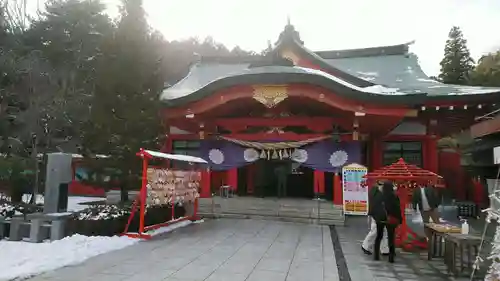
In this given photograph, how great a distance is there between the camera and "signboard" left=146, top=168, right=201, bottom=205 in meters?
9.08

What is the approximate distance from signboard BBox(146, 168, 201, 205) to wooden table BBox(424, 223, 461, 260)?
240 inches

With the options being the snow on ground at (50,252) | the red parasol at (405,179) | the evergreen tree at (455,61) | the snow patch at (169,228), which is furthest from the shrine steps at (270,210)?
the evergreen tree at (455,61)

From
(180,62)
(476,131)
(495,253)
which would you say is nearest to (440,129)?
(476,131)

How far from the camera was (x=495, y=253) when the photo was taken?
3492 mm

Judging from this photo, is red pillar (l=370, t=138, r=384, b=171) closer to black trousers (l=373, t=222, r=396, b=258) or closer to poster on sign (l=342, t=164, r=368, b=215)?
poster on sign (l=342, t=164, r=368, b=215)

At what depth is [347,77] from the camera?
58.5 feet

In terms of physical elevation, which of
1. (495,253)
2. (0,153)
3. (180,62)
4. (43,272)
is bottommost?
(43,272)

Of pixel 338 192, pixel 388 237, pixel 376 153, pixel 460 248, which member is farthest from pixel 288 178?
pixel 460 248

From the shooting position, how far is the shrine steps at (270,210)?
40.0 ft

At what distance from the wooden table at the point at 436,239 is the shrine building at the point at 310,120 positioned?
228 inches

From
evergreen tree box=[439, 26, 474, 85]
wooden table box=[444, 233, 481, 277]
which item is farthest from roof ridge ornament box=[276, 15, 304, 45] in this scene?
evergreen tree box=[439, 26, 474, 85]

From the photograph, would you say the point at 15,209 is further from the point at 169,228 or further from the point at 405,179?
the point at 405,179

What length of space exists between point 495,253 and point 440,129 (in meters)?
14.5

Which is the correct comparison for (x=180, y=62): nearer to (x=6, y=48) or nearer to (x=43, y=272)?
(x=6, y=48)
